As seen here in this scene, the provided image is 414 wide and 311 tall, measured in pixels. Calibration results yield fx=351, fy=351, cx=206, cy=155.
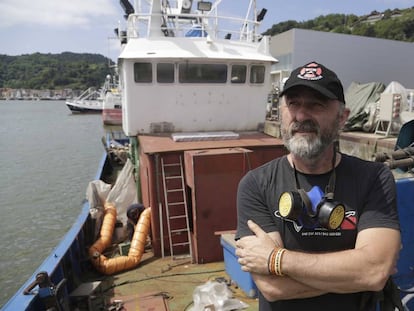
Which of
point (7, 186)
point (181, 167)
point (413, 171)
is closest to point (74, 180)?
point (7, 186)

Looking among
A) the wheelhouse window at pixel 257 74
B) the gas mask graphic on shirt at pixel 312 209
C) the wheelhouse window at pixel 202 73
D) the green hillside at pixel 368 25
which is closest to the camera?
the gas mask graphic on shirt at pixel 312 209

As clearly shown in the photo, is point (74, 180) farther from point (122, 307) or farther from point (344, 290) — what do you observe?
point (344, 290)

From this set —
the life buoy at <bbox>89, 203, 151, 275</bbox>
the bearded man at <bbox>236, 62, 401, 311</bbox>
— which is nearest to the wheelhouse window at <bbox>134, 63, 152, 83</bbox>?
the life buoy at <bbox>89, 203, 151, 275</bbox>

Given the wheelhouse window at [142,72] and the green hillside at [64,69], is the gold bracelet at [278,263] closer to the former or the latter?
the wheelhouse window at [142,72]

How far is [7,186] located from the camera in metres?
16.7

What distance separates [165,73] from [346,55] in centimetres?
2850

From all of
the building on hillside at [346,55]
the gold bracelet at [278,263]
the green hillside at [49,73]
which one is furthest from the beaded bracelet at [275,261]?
the green hillside at [49,73]

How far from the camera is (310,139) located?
6.15ft

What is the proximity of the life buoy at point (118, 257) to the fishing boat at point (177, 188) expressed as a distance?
0.06 ft

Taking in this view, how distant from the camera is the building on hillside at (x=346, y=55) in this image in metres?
30.1

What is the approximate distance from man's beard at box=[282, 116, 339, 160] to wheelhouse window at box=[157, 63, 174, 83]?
6.38 meters

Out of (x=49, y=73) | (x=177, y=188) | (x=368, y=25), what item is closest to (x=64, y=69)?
(x=49, y=73)

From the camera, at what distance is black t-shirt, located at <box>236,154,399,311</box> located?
5.92ft

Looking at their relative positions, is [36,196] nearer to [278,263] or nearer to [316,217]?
[278,263]
